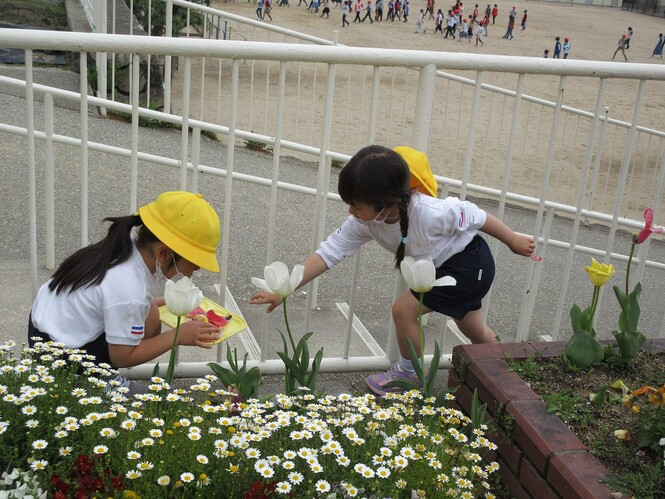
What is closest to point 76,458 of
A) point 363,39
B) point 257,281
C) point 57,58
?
point 257,281

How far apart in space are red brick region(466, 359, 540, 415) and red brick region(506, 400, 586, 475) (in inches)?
1.8

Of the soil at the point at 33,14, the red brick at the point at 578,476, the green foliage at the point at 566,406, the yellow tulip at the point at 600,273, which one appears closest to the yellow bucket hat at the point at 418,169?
the yellow tulip at the point at 600,273

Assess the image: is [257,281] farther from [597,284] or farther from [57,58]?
[57,58]

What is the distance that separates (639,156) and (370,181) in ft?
45.2

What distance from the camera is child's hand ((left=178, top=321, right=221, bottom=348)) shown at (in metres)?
2.71

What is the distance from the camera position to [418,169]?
120 inches

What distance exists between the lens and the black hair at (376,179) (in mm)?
2814

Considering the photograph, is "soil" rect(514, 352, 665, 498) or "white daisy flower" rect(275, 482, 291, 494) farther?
"soil" rect(514, 352, 665, 498)

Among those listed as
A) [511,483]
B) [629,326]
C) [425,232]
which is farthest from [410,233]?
[511,483]

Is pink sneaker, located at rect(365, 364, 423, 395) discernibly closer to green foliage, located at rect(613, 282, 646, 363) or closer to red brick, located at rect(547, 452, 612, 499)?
green foliage, located at rect(613, 282, 646, 363)

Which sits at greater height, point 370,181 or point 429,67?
point 429,67

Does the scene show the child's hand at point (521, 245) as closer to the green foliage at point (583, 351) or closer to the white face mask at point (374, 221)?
the green foliage at point (583, 351)

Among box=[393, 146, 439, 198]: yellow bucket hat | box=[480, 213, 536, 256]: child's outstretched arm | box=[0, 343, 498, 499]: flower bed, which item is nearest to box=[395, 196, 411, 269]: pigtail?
box=[393, 146, 439, 198]: yellow bucket hat

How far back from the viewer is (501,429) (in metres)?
2.63
